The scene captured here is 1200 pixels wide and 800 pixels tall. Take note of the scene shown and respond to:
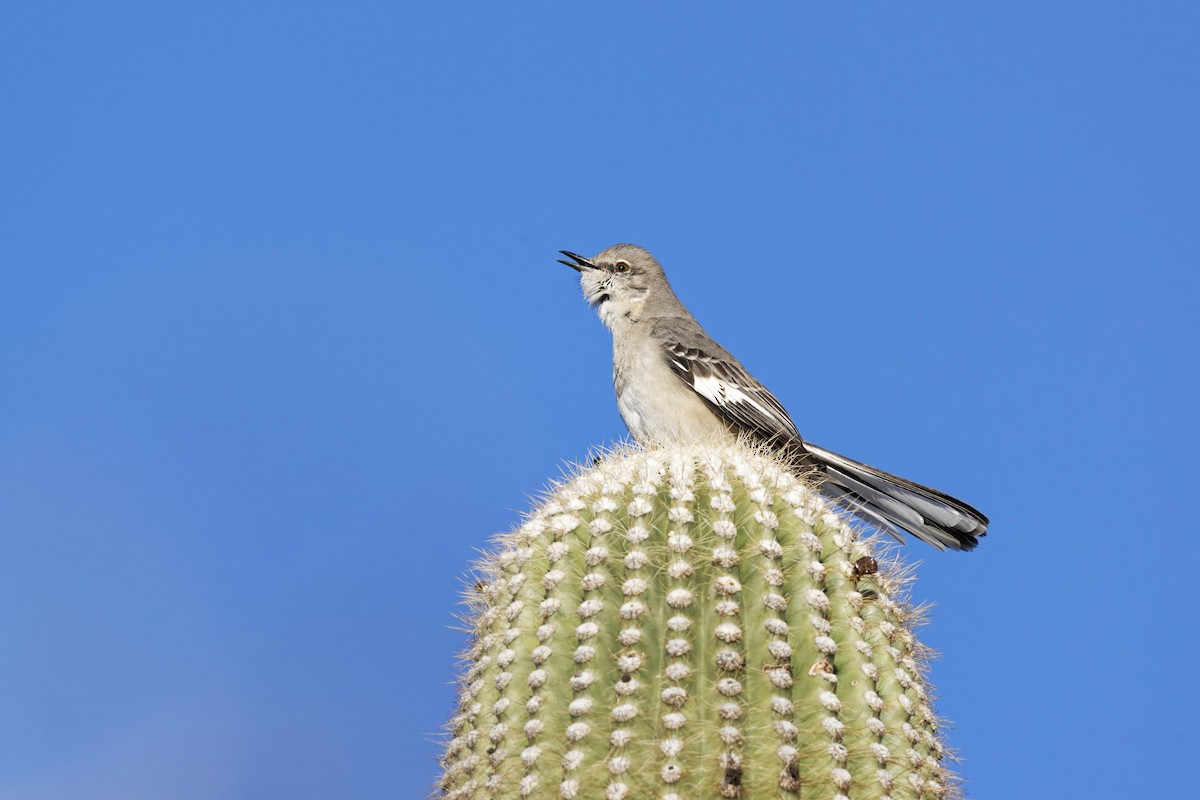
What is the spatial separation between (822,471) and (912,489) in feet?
2.11

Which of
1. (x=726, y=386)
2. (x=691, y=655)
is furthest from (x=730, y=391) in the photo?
(x=691, y=655)

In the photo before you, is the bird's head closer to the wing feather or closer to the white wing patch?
the wing feather

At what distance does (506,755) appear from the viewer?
119 inches

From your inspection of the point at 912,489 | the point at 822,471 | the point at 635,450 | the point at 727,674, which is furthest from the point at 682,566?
the point at 822,471

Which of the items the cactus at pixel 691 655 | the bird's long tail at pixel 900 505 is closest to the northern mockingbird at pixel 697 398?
the bird's long tail at pixel 900 505

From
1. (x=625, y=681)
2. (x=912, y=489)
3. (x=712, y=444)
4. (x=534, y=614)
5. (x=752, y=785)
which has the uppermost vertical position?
(x=912, y=489)

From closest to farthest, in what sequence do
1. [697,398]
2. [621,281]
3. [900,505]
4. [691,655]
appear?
[691,655]
[900,505]
[697,398]
[621,281]

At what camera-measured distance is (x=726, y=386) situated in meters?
6.78

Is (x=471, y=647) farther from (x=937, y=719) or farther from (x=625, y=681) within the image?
(x=937, y=719)

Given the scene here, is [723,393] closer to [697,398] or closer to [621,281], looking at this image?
[697,398]

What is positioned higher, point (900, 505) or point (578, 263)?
point (578, 263)

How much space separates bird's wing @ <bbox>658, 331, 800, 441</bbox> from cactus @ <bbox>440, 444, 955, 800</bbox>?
310 cm

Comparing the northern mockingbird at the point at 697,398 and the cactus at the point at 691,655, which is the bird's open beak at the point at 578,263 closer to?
the northern mockingbird at the point at 697,398

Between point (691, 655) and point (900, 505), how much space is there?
2624 millimetres
